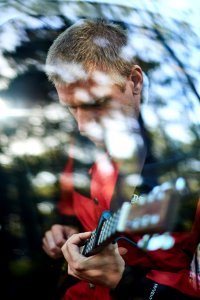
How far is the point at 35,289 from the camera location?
1.24 metres

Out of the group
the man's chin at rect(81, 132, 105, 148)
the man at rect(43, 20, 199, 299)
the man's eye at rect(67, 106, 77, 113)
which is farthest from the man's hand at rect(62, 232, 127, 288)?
the man's eye at rect(67, 106, 77, 113)

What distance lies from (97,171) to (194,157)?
29 centimetres

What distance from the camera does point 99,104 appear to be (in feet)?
4.53

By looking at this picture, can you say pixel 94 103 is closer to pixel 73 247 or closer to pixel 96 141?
pixel 96 141

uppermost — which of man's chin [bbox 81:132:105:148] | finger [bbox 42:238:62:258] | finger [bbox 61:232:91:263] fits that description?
man's chin [bbox 81:132:105:148]

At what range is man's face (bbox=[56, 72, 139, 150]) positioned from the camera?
1.37m

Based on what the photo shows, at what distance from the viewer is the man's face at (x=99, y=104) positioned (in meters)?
1.37

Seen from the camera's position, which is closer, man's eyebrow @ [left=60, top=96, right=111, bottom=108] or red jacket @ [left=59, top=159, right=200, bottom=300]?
red jacket @ [left=59, top=159, right=200, bottom=300]

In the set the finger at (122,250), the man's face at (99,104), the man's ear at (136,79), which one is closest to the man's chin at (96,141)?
the man's face at (99,104)

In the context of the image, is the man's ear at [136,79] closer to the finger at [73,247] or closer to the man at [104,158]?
the man at [104,158]

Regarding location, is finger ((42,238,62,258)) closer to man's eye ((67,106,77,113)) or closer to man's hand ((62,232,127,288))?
man's hand ((62,232,127,288))

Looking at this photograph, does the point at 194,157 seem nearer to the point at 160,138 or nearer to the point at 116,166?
the point at 160,138

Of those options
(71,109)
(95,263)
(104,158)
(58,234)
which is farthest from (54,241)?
(71,109)

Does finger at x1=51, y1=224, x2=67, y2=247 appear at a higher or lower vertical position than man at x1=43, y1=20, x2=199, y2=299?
Answer: lower
